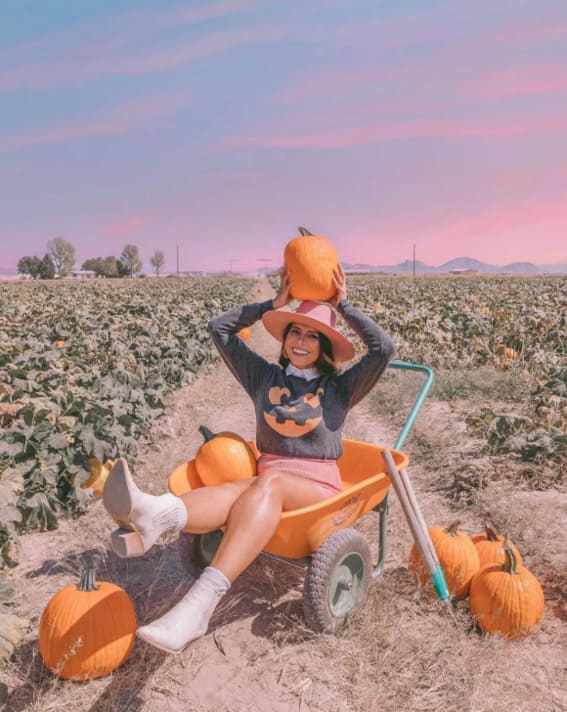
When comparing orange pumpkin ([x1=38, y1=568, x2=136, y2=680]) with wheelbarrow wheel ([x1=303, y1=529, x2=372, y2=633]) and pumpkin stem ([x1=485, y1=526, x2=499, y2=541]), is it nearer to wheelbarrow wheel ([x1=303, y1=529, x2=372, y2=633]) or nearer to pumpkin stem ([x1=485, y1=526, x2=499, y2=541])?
wheelbarrow wheel ([x1=303, y1=529, x2=372, y2=633])

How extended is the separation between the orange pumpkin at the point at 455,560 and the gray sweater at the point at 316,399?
0.75 meters

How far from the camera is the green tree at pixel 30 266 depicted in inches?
4363

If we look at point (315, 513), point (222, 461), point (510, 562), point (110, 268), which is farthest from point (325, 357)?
point (110, 268)

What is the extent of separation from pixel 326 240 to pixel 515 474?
2760 millimetres

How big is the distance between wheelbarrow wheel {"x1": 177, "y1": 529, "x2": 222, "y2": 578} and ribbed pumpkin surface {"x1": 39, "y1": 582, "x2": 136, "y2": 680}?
25.3 inches

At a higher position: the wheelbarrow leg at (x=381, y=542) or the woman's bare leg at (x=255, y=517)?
the woman's bare leg at (x=255, y=517)

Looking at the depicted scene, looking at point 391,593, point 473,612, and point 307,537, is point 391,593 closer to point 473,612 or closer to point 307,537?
point 473,612

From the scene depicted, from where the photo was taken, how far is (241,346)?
391 cm

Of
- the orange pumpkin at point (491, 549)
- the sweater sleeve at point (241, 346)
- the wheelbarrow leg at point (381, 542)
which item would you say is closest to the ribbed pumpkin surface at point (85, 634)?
the wheelbarrow leg at point (381, 542)

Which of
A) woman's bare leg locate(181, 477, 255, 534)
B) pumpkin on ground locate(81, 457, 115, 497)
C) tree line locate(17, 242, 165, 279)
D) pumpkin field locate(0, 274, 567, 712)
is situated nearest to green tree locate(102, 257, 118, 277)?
tree line locate(17, 242, 165, 279)

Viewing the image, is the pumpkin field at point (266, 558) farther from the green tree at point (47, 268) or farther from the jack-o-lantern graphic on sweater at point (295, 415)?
the green tree at point (47, 268)

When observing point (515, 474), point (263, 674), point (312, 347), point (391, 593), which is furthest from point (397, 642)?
point (515, 474)

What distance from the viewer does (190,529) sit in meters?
3.06

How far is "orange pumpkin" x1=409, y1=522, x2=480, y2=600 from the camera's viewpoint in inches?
137
